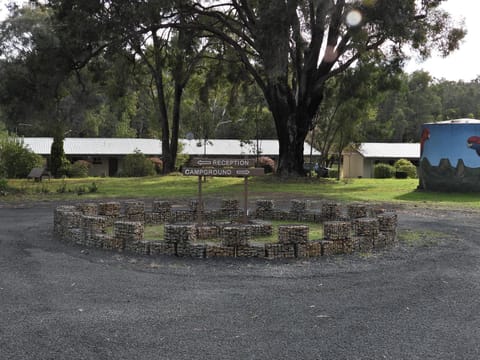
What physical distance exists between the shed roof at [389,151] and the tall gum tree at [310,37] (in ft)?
63.9

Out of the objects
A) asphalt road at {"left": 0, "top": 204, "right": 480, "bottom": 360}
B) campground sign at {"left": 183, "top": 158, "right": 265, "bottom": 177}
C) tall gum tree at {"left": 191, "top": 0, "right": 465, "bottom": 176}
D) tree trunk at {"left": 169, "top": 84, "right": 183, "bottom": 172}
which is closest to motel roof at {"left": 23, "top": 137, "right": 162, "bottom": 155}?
tree trunk at {"left": 169, "top": 84, "right": 183, "bottom": 172}

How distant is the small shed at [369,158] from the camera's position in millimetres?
50156

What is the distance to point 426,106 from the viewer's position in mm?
72188

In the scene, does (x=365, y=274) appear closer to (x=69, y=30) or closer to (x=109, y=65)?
(x=69, y=30)

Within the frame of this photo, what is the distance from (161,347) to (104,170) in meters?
44.2

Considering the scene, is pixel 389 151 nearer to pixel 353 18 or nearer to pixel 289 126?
pixel 289 126

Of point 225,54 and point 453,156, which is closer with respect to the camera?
point 453,156

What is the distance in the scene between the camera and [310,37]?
90.1 ft

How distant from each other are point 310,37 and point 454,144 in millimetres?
8846

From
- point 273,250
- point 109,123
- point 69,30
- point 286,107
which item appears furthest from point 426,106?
point 273,250

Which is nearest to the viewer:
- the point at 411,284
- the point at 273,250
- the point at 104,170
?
the point at 411,284

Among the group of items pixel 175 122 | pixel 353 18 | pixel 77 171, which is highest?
pixel 353 18

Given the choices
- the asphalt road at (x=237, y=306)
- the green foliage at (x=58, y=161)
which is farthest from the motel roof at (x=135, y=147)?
the asphalt road at (x=237, y=306)

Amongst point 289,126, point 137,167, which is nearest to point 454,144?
point 289,126
